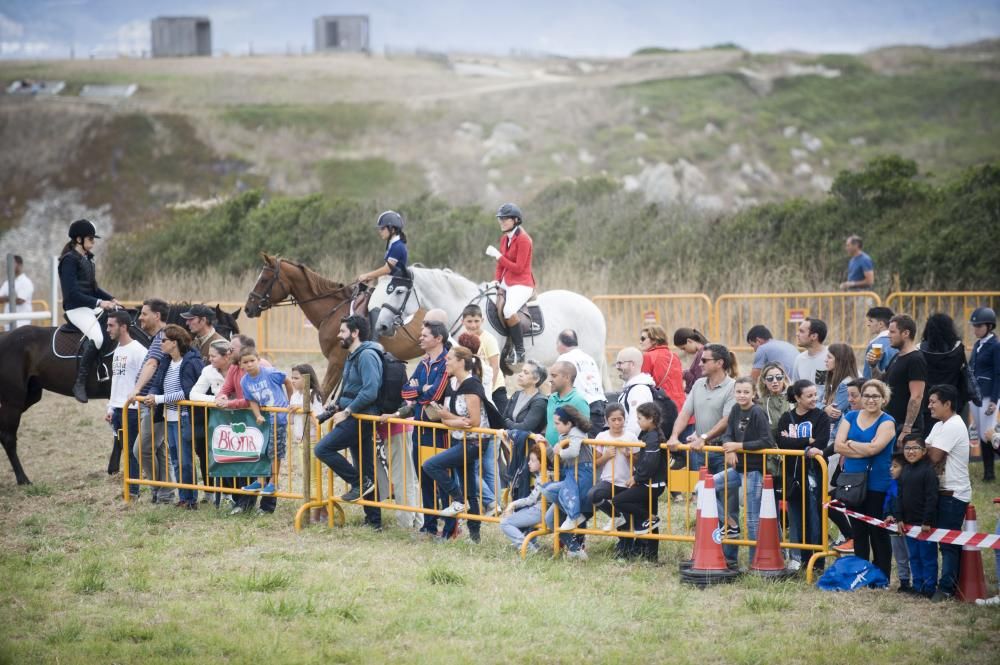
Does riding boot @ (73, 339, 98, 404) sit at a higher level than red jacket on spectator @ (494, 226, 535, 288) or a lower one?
lower

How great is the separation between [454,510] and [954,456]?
158 inches

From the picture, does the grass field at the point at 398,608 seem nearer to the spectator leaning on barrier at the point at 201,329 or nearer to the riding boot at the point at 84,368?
the spectator leaning on barrier at the point at 201,329

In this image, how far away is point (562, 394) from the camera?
998 centimetres

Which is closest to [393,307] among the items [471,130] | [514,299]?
[514,299]

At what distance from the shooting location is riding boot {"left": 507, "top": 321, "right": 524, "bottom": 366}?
14914 millimetres

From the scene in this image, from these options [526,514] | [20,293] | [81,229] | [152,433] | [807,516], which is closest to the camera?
[807,516]

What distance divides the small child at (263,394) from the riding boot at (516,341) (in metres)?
3.96

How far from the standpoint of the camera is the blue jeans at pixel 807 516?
29.9ft

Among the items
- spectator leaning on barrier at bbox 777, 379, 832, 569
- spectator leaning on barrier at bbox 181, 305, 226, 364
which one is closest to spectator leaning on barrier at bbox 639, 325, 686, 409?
spectator leaning on barrier at bbox 777, 379, 832, 569

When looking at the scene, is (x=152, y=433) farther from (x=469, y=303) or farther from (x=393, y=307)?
(x=469, y=303)

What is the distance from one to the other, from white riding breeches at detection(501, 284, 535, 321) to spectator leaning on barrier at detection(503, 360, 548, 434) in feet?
14.1

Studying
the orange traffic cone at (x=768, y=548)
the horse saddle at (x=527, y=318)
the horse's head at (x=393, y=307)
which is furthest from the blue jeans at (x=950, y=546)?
the horse's head at (x=393, y=307)

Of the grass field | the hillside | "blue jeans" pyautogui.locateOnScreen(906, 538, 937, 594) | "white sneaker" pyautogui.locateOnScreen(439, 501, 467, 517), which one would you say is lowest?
the grass field

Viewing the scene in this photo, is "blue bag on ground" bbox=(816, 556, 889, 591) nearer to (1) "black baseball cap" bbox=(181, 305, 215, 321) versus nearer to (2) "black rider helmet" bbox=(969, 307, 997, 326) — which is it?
(2) "black rider helmet" bbox=(969, 307, 997, 326)
